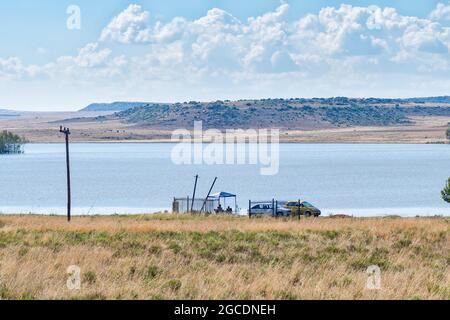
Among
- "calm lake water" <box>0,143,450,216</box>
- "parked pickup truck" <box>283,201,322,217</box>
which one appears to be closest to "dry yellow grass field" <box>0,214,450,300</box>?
"parked pickup truck" <box>283,201,322,217</box>

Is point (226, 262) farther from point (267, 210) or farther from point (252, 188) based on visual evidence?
point (252, 188)

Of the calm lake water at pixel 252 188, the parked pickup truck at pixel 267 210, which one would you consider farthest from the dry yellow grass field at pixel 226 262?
Result: the calm lake water at pixel 252 188

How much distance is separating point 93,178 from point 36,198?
3515cm

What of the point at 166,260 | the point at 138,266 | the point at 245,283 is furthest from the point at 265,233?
the point at 245,283

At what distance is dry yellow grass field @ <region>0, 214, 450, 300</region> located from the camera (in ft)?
43.9

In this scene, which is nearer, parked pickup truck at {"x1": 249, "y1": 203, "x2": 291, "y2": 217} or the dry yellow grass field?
→ the dry yellow grass field

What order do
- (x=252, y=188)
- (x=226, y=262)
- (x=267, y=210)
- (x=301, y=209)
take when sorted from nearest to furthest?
(x=226, y=262)
(x=267, y=210)
(x=301, y=209)
(x=252, y=188)

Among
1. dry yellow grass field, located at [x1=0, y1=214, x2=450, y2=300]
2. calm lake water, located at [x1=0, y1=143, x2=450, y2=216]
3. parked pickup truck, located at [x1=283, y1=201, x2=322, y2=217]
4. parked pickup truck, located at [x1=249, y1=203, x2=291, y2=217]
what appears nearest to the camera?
dry yellow grass field, located at [x1=0, y1=214, x2=450, y2=300]

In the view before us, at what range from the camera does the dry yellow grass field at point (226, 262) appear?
527 inches

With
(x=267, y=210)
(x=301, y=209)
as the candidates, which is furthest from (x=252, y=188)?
(x=267, y=210)

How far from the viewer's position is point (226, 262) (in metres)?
19.5

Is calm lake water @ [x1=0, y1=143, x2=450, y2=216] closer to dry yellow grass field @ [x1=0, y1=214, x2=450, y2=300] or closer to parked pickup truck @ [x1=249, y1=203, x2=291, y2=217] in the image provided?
parked pickup truck @ [x1=249, y1=203, x2=291, y2=217]

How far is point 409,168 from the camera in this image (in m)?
137

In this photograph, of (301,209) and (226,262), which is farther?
(301,209)
